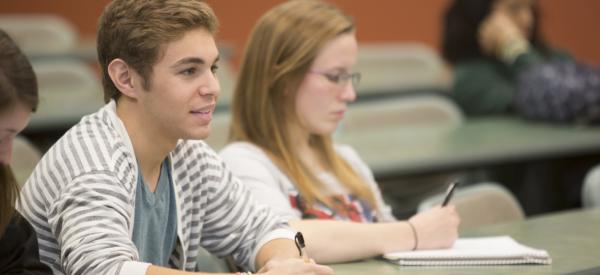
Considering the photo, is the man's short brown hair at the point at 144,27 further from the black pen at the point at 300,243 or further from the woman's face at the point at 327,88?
the woman's face at the point at 327,88

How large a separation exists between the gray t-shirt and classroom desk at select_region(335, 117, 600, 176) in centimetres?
159

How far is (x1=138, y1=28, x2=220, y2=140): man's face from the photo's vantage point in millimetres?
1742

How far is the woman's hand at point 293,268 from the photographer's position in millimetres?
1679

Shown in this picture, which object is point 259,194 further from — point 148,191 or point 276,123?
point 148,191

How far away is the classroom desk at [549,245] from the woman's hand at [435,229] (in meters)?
0.12

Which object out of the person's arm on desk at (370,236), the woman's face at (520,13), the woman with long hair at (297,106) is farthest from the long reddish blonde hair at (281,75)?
the woman's face at (520,13)

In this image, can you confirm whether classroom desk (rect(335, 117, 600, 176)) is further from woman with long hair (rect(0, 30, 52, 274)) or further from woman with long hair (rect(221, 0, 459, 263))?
woman with long hair (rect(0, 30, 52, 274))

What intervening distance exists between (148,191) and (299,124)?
704 millimetres

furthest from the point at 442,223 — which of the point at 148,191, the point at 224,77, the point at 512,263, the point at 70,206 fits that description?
the point at 224,77

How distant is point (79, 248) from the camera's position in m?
1.59

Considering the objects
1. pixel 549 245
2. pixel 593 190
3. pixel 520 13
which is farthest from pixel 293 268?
pixel 520 13

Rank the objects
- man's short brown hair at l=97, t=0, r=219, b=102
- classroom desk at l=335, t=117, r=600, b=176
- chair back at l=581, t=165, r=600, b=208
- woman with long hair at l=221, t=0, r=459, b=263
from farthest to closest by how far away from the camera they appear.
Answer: classroom desk at l=335, t=117, r=600, b=176
chair back at l=581, t=165, r=600, b=208
woman with long hair at l=221, t=0, r=459, b=263
man's short brown hair at l=97, t=0, r=219, b=102

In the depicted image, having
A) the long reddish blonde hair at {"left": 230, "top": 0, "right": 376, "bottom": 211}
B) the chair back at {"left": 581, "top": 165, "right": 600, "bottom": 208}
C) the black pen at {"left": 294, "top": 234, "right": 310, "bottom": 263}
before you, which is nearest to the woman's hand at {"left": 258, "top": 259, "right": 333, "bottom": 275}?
the black pen at {"left": 294, "top": 234, "right": 310, "bottom": 263}

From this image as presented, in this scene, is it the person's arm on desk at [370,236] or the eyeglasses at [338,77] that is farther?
the eyeglasses at [338,77]
